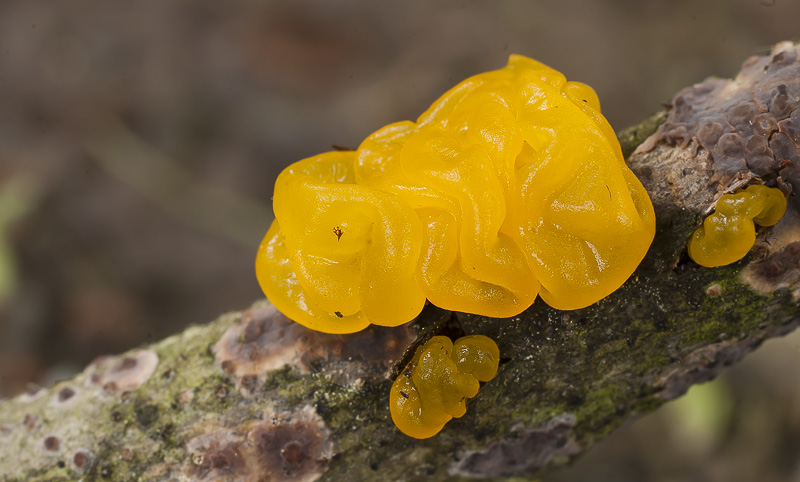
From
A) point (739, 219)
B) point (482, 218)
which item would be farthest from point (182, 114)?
point (739, 219)

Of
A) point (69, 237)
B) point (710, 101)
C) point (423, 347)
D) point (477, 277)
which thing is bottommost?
point (69, 237)

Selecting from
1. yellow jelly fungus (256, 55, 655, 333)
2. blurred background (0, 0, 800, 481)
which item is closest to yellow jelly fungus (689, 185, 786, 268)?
yellow jelly fungus (256, 55, 655, 333)

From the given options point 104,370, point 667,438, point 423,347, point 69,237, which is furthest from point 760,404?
point 69,237

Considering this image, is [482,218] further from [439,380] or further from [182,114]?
[182,114]

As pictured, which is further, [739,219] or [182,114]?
[182,114]

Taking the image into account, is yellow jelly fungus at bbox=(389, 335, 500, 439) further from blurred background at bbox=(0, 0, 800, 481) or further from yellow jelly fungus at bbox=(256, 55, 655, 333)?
blurred background at bbox=(0, 0, 800, 481)

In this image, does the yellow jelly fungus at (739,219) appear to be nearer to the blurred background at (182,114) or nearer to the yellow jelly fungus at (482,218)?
the yellow jelly fungus at (482,218)

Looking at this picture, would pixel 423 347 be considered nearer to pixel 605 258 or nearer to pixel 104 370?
pixel 605 258

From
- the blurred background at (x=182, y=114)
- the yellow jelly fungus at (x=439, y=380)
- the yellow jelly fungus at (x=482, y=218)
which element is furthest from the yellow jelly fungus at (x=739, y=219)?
the blurred background at (x=182, y=114)
